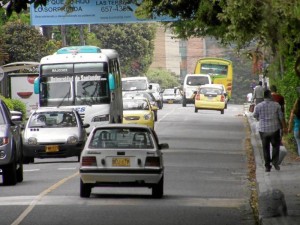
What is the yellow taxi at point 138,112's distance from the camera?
4753 cm

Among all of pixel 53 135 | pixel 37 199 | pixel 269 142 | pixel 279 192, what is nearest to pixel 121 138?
pixel 37 199

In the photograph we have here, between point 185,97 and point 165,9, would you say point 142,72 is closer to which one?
point 185,97

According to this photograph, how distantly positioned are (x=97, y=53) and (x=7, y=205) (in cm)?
2310

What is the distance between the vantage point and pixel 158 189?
20.8 m

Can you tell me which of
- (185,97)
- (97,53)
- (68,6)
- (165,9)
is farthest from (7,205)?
(185,97)

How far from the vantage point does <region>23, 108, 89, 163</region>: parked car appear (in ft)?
104

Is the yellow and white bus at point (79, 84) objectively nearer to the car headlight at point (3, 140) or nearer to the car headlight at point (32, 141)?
the car headlight at point (32, 141)

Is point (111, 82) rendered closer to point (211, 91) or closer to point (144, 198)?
point (144, 198)

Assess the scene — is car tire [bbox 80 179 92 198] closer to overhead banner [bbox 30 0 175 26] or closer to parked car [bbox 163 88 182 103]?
overhead banner [bbox 30 0 175 26]

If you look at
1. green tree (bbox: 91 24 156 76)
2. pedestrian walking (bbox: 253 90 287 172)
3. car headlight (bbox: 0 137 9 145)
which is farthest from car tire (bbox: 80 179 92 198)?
green tree (bbox: 91 24 156 76)

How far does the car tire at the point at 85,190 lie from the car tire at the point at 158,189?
115 cm

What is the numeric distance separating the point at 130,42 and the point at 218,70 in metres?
11.0

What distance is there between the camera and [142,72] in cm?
10981

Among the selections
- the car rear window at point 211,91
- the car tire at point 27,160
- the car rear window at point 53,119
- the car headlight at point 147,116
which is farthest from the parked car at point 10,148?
the car rear window at point 211,91
